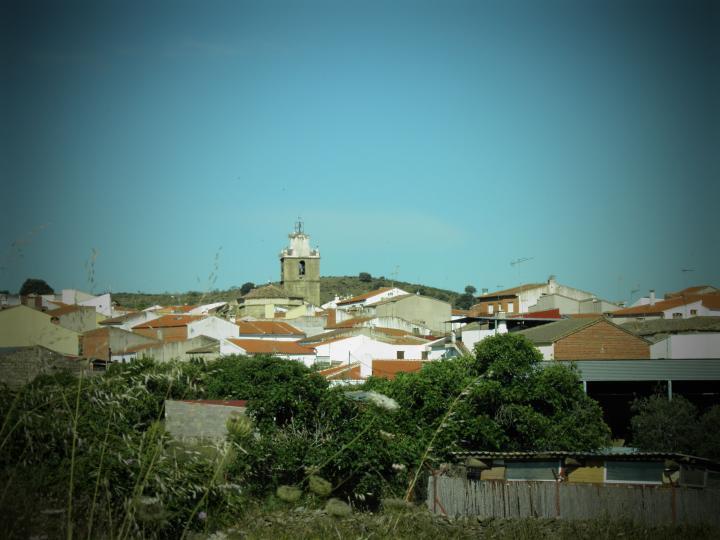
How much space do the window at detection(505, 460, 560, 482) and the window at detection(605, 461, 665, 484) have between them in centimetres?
97

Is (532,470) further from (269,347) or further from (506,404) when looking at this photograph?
(269,347)

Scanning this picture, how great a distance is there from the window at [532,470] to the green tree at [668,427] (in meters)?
5.14

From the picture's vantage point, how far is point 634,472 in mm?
13430

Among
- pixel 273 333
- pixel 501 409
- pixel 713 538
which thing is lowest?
pixel 713 538

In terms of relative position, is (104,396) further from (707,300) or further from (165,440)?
(707,300)

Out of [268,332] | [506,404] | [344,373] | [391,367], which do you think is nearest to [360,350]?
[391,367]

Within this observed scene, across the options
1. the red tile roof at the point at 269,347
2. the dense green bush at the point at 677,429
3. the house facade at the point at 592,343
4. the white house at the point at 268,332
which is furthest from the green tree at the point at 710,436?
the white house at the point at 268,332

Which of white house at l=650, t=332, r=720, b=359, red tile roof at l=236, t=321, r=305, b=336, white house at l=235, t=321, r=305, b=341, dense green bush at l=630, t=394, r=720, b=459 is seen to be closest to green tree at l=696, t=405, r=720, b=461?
dense green bush at l=630, t=394, r=720, b=459

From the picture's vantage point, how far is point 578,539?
7.54 m

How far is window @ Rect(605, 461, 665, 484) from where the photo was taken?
1313 cm

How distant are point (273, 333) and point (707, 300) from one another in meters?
23.1

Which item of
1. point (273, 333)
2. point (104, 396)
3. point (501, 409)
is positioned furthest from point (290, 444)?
point (273, 333)

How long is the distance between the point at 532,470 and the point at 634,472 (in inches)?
70.9

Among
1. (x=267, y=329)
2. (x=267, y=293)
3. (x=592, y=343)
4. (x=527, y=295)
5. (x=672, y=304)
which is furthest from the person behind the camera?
(x=267, y=293)
